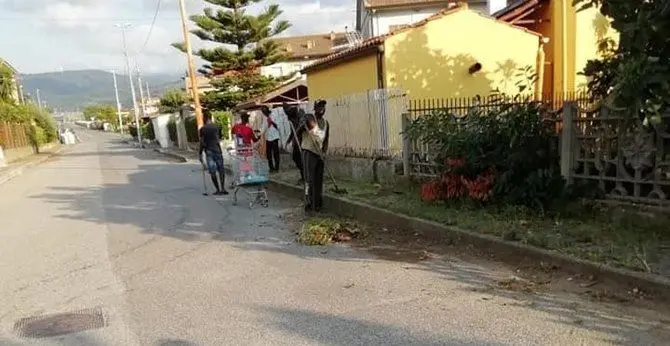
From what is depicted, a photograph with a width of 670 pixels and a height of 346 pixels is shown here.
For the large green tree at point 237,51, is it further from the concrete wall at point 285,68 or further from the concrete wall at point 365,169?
the concrete wall at point 365,169

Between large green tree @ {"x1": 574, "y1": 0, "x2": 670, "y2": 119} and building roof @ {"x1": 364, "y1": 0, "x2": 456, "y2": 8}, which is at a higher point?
building roof @ {"x1": 364, "y1": 0, "x2": 456, "y2": 8}

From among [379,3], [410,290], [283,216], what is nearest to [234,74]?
[379,3]

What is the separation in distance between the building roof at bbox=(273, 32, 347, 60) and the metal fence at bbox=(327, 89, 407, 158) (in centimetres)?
4725

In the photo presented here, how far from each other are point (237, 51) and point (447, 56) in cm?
2391

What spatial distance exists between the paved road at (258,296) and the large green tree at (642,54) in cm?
203

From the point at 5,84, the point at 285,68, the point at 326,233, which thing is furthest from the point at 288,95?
the point at 285,68

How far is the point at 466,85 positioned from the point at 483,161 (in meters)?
7.07

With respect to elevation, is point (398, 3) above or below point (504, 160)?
above

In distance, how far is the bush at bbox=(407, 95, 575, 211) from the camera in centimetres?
720

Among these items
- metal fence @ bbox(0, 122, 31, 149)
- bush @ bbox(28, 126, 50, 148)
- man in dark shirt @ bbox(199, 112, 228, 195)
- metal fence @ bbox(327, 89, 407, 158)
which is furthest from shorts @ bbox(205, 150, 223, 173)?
bush @ bbox(28, 126, 50, 148)

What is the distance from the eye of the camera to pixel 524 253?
5.88 metres

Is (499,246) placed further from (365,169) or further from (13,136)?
(13,136)

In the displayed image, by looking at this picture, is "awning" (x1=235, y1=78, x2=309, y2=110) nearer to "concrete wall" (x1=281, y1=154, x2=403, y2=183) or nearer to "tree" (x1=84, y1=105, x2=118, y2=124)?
"concrete wall" (x1=281, y1=154, x2=403, y2=183)

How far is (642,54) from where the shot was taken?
206 inches
